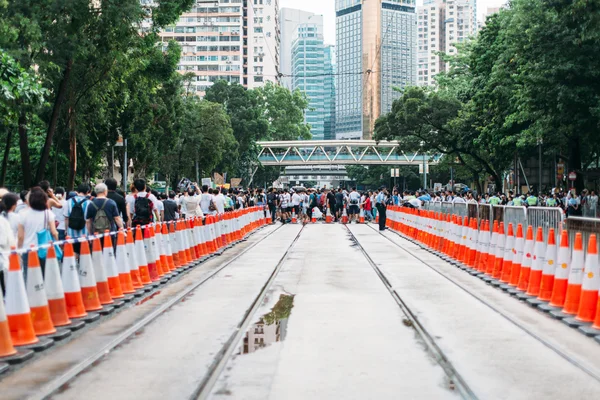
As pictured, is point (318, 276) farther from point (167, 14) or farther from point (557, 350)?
point (167, 14)

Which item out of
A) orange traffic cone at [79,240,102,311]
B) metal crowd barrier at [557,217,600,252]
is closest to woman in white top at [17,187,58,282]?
orange traffic cone at [79,240,102,311]

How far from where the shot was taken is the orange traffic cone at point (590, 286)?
9617 millimetres

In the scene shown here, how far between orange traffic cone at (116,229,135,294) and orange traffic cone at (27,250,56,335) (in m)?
A: 3.39

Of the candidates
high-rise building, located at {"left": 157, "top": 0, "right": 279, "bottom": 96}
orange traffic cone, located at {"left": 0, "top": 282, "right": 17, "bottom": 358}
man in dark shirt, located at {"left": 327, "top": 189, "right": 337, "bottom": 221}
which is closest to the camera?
orange traffic cone, located at {"left": 0, "top": 282, "right": 17, "bottom": 358}

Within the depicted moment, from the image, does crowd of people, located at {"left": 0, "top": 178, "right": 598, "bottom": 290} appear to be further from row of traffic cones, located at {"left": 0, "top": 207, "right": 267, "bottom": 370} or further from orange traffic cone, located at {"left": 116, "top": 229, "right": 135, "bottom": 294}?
orange traffic cone, located at {"left": 116, "top": 229, "right": 135, "bottom": 294}

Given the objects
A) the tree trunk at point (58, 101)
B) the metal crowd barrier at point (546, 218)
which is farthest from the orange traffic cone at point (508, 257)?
the tree trunk at point (58, 101)

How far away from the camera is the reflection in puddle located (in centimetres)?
855

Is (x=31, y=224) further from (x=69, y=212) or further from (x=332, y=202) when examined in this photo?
(x=332, y=202)

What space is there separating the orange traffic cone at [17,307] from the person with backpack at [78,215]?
5513 millimetres

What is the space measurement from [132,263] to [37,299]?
4261mm

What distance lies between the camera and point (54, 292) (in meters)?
9.41

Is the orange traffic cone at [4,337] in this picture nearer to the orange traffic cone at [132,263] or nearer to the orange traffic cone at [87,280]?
the orange traffic cone at [87,280]

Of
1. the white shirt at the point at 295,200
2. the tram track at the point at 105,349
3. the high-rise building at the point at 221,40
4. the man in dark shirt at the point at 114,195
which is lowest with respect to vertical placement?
the tram track at the point at 105,349

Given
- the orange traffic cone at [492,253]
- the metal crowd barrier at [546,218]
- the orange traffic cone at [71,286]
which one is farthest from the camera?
the orange traffic cone at [492,253]
